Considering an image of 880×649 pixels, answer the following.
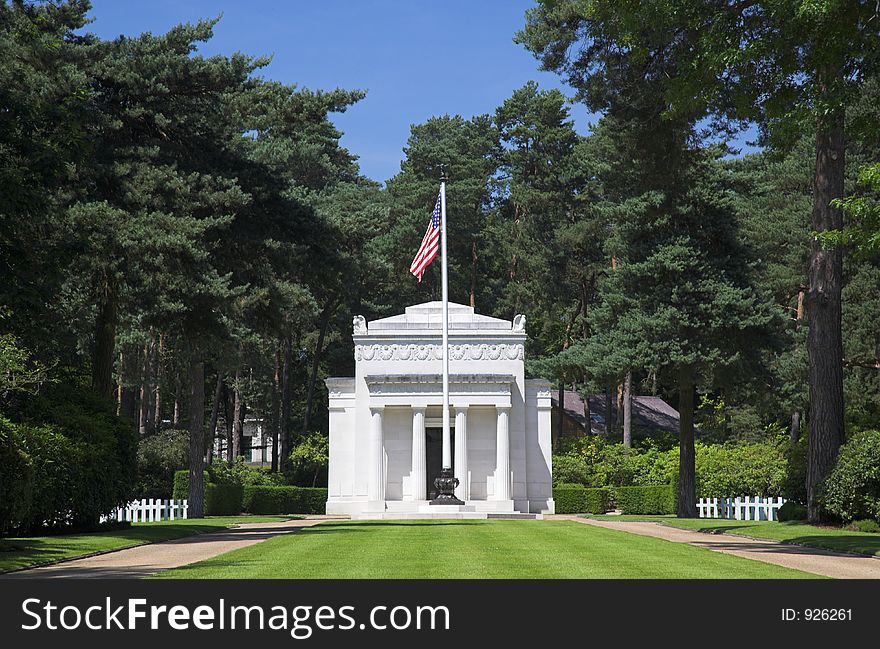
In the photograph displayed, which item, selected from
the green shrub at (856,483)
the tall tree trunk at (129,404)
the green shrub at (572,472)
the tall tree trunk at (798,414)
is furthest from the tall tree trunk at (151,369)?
the tall tree trunk at (798,414)

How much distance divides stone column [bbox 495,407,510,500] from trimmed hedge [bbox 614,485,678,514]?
5234 millimetres

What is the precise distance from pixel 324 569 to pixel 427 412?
3882cm

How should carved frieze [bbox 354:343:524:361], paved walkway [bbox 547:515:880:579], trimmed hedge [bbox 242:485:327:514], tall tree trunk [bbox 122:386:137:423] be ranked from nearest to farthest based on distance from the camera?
paved walkway [bbox 547:515:880:579], trimmed hedge [bbox 242:485:327:514], carved frieze [bbox 354:343:524:361], tall tree trunk [bbox 122:386:137:423]

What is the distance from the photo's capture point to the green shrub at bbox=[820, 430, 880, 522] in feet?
81.1

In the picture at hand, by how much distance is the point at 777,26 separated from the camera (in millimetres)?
19703

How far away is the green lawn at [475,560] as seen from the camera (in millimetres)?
13852

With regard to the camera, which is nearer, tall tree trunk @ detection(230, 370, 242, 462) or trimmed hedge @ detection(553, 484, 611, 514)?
trimmed hedge @ detection(553, 484, 611, 514)

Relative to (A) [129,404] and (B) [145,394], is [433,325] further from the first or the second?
(A) [129,404]

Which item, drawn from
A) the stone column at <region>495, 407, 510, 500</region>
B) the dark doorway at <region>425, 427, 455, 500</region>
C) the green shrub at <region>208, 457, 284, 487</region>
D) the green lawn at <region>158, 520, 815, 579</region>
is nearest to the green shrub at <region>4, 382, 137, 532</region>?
the green lawn at <region>158, 520, 815, 579</region>

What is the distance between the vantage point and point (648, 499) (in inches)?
1907

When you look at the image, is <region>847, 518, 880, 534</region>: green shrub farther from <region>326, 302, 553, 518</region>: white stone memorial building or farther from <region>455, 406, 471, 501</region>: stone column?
<region>326, 302, 553, 518</region>: white stone memorial building

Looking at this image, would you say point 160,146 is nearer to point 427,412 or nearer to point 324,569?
point 324,569

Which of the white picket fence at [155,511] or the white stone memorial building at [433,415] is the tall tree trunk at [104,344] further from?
the white stone memorial building at [433,415]

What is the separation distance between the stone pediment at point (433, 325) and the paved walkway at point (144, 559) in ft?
90.8
